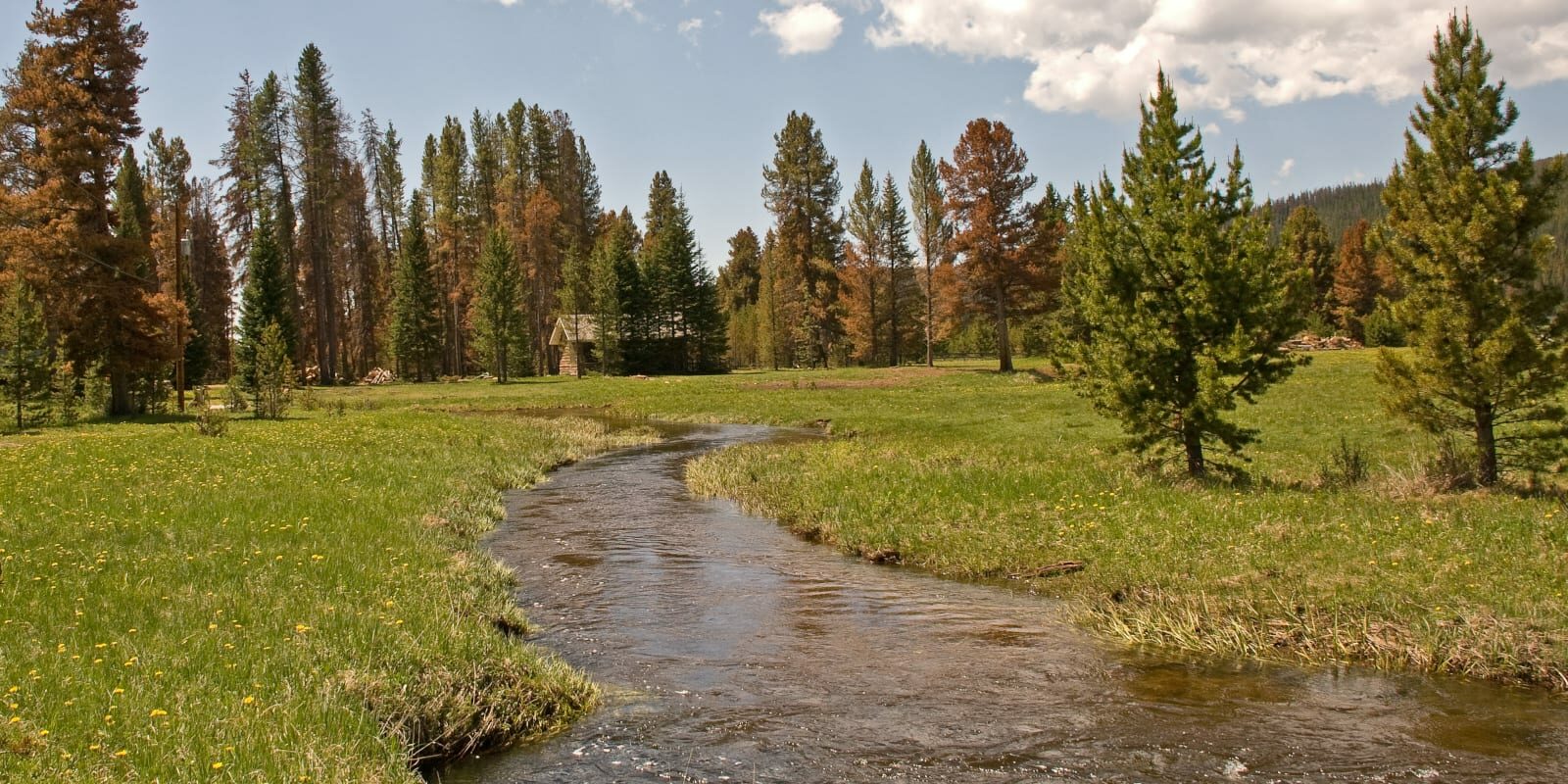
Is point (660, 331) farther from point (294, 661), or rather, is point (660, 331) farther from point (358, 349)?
point (294, 661)

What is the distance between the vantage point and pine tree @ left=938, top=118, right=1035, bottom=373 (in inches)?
2002

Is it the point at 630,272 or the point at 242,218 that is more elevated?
the point at 242,218

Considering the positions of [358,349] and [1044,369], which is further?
[358,349]

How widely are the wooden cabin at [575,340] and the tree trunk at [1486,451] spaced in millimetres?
58923

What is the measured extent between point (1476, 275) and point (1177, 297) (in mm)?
4142

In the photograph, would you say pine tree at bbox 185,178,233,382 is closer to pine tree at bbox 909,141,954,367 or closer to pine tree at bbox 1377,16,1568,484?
pine tree at bbox 909,141,954,367

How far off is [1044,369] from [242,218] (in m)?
54.1

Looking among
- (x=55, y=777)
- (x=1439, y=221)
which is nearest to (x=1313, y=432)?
(x=1439, y=221)

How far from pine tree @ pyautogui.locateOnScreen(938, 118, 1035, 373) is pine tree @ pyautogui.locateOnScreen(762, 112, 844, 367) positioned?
20263 mm

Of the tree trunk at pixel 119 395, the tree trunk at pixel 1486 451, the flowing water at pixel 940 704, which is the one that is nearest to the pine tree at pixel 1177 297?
the tree trunk at pixel 1486 451

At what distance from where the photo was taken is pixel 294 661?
7426 mm

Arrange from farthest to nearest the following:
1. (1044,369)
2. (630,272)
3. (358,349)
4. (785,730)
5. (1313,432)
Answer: (358,349) → (630,272) → (1044,369) → (1313,432) → (785,730)

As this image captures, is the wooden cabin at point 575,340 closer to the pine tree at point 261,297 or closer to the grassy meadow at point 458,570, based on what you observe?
the pine tree at point 261,297

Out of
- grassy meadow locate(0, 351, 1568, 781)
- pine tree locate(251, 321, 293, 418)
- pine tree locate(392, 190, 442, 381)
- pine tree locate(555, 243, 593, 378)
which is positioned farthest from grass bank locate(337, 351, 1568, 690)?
pine tree locate(555, 243, 593, 378)
